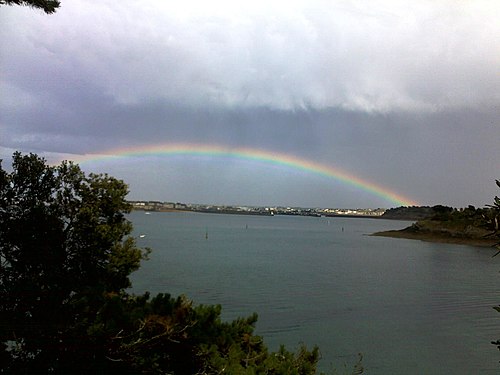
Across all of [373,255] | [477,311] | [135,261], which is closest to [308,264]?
[373,255]

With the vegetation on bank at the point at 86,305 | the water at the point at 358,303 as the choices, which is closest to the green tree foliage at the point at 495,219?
the vegetation on bank at the point at 86,305

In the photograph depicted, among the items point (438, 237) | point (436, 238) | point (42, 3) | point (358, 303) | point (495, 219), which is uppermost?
point (42, 3)

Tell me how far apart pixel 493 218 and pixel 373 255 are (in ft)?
178

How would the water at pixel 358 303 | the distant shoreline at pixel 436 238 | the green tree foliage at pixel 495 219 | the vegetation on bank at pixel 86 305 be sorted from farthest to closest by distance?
the distant shoreline at pixel 436 238 → the water at pixel 358 303 → the vegetation on bank at pixel 86 305 → the green tree foliage at pixel 495 219

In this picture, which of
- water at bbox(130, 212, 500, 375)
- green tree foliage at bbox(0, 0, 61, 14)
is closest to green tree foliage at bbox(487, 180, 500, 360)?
green tree foliage at bbox(0, 0, 61, 14)

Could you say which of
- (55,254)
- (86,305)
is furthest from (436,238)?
(86,305)

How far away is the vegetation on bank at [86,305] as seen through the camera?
6.94 meters

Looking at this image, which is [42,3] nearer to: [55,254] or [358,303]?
[55,254]

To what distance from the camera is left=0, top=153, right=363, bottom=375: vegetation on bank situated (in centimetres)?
694

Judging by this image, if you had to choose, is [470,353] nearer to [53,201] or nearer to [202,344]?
[202,344]

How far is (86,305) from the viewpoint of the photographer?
22.6ft

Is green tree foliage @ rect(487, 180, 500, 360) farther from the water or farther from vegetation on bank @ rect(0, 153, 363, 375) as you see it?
the water

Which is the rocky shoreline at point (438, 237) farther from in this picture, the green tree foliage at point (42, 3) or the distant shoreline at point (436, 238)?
the green tree foliage at point (42, 3)

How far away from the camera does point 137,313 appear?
699 centimetres
